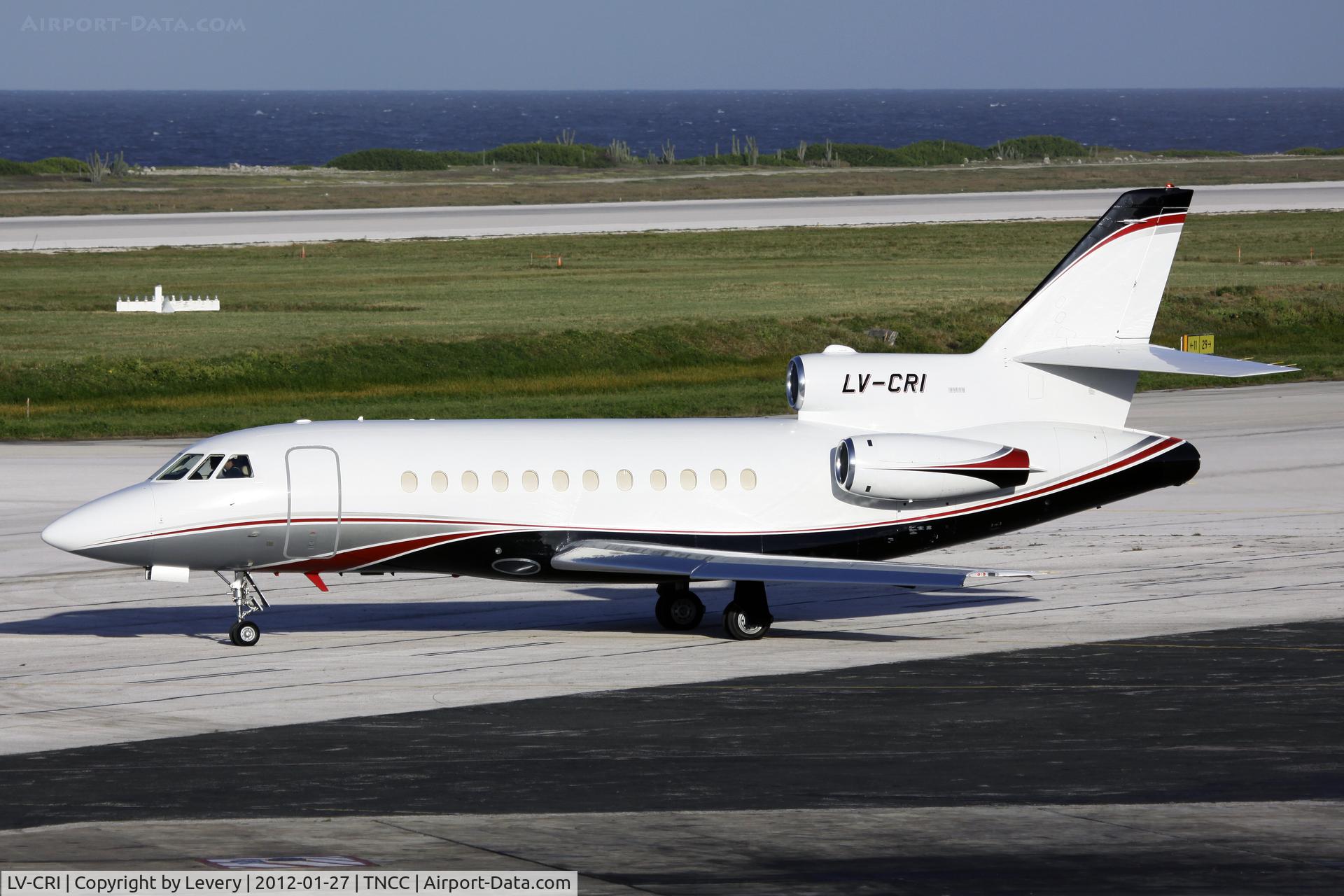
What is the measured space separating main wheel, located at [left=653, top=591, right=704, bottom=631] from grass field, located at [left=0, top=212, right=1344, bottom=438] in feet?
79.1

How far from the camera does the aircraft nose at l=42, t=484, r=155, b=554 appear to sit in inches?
994

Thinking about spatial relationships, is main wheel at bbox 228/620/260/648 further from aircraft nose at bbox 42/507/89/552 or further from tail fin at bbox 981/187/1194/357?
tail fin at bbox 981/187/1194/357

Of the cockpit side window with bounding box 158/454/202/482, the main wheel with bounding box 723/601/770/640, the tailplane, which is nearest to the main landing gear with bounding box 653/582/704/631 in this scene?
the main wheel with bounding box 723/601/770/640

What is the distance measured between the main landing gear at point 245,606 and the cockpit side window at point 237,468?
5.41 ft

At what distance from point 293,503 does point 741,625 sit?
729 centimetres

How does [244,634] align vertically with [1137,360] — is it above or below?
below

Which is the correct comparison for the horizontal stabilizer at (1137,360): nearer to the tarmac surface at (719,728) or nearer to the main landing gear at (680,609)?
the tarmac surface at (719,728)

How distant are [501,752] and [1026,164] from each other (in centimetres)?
17832

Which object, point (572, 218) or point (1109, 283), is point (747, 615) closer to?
point (1109, 283)

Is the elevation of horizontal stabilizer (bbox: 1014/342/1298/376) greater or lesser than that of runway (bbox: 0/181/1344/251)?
lesser

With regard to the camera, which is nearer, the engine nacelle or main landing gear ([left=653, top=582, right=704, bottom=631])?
the engine nacelle

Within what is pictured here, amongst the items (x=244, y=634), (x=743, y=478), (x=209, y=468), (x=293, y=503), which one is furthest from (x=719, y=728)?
(x=209, y=468)

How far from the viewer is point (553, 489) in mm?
26328

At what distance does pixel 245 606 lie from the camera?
2689 cm
